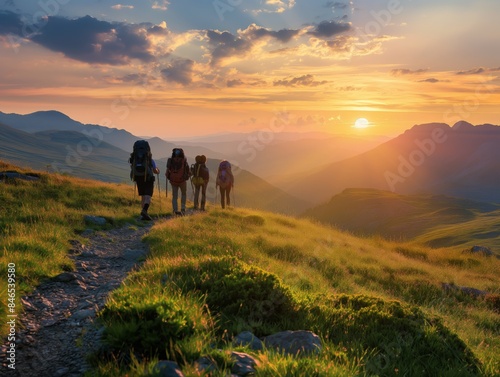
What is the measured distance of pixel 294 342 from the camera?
4.79 meters

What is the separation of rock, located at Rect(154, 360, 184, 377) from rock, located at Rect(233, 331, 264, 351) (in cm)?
131

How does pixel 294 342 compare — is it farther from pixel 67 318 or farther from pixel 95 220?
pixel 95 220

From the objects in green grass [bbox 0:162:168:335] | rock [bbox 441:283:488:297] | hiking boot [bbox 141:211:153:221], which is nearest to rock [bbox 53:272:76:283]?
green grass [bbox 0:162:168:335]

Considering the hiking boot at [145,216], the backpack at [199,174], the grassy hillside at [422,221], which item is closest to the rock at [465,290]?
the hiking boot at [145,216]

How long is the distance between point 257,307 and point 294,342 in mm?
1395

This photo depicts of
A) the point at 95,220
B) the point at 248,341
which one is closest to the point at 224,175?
the point at 95,220

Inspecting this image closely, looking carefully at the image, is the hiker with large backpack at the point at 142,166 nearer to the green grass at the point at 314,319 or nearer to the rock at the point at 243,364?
the green grass at the point at 314,319

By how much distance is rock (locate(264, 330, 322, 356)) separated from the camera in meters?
4.62

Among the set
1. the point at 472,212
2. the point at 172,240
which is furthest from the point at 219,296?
the point at 472,212

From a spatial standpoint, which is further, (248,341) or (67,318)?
(67,318)

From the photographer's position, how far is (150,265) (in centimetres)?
851

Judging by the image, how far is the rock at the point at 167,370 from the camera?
338cm

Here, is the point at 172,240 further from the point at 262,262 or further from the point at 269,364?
the point at 269,364

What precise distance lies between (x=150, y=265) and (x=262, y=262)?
355 cm
